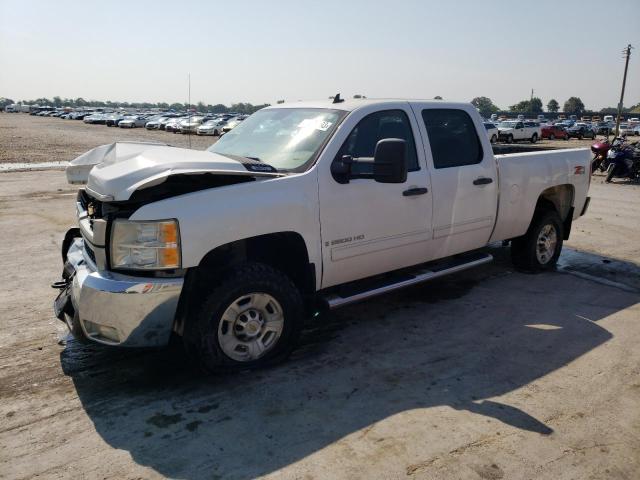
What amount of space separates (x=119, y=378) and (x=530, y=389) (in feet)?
9.40

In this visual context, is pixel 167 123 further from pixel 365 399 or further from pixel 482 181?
pixel 365 399

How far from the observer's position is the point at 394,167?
382cm

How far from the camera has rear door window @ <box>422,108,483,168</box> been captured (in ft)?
16.2

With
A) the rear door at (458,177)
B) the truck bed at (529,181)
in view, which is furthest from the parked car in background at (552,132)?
the rear door at (458,177)

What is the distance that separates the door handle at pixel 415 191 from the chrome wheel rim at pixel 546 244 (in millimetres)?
2354

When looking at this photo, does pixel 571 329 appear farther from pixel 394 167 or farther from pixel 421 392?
pixel 394 167

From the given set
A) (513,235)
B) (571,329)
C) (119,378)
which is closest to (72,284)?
(119,378)

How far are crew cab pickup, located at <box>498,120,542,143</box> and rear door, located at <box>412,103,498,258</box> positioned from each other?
32566 mm

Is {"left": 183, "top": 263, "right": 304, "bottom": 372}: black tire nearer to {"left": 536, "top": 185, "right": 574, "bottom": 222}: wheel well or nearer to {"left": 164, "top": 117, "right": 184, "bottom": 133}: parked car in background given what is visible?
{"left": 536, "top": 185, "right": 574, "bottom": 222}: wheel well

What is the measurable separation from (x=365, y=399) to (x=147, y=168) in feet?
6.83

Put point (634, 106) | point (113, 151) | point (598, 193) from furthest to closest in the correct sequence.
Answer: point (634, 106), point (598, 193), point (113, 151)

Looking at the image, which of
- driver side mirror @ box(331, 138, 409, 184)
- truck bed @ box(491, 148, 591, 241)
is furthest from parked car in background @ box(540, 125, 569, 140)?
driver side mirror @ box(331, 138, 409, 184)

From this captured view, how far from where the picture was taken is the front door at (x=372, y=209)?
13.6 ft

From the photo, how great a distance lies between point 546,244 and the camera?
21.4ft
